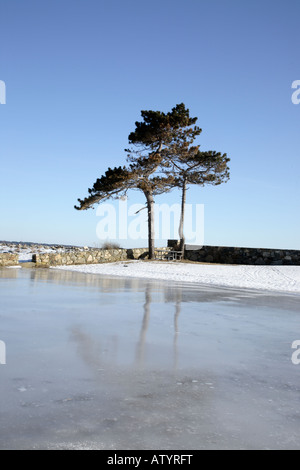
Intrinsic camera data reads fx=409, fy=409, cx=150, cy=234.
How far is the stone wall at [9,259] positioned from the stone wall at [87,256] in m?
0.95

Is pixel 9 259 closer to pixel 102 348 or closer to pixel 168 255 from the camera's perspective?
pixel 168 255

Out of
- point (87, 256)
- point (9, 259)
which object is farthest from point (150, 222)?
point (9, 259)

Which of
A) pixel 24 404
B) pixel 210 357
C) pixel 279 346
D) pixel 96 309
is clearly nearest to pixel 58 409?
pixel 24 404

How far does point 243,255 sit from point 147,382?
2450 cm

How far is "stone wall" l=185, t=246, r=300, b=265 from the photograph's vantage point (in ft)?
84.3

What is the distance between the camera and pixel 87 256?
78.3 feet

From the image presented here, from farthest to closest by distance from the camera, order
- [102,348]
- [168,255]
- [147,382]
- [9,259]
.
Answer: [168,255] → [9,259] → [102,348] → [147,382]

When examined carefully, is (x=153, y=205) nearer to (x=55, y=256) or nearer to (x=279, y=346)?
(x=55, y=256)

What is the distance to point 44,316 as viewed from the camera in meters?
6.03

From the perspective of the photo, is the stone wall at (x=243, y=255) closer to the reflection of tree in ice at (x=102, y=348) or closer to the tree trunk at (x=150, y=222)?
the tree trunk at (x=150, y=222)

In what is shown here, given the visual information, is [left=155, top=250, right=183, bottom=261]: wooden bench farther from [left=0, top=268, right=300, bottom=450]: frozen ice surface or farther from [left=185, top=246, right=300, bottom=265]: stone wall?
[left=0, top=268, right=300, bottom=450]: frozen ice surface

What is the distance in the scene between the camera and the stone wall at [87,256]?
2188cm

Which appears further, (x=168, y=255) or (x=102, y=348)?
(x=168, y=255)

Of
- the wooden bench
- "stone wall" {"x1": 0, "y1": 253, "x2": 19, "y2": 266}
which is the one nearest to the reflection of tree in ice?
"stone wall" {"x1": 0, "y1": 253, "x2": 19, "y2": 266}
